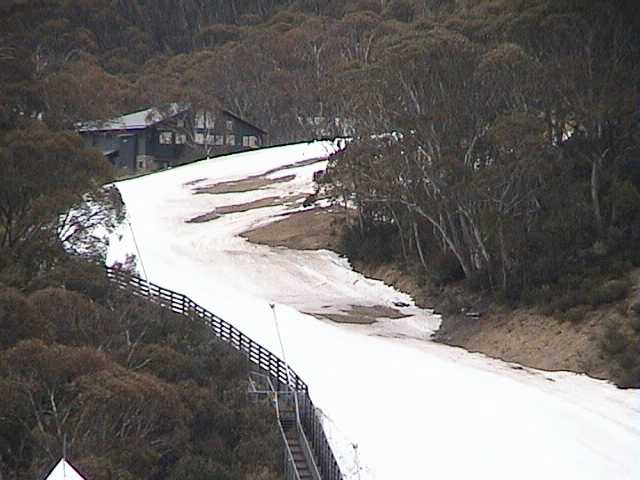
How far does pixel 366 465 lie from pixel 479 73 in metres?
17.1

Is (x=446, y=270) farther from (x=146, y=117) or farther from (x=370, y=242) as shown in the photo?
(x=146, y=117)

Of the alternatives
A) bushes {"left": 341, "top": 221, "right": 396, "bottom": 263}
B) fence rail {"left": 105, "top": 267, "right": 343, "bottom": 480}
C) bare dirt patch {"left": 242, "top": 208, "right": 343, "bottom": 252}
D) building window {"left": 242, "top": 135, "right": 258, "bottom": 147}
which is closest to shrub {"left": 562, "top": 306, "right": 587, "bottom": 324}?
fence rail {"left": 105, "top": 267, "right": 343, "bottom": 480}

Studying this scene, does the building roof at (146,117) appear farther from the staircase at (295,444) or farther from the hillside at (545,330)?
the staircase at (295,444)

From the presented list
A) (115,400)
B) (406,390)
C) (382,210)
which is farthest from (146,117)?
(115,400)

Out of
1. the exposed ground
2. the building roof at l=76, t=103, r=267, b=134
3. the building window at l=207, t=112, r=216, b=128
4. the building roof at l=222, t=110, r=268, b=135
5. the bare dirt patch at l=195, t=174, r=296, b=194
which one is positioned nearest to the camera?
the exposed ground

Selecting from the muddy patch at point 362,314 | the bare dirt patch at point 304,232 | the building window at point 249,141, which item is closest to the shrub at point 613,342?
the muddy patch at point 362,314

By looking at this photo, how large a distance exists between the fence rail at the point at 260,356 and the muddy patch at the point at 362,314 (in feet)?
20.7

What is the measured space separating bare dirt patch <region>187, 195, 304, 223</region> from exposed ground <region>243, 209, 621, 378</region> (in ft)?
49.1

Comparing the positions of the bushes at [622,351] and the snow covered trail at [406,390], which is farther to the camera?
the bushes at [622,351]

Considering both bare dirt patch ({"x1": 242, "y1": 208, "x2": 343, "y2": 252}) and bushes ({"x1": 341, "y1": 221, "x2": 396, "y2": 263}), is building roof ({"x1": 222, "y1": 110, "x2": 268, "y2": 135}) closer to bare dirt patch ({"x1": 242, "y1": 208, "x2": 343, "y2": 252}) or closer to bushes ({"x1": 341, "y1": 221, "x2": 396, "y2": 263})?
bare dirt patch ({"x1": 242, "y1": 208, "x2": 343, "y2": 252})

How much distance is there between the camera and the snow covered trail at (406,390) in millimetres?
20531

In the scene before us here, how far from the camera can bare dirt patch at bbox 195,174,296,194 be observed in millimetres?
59412

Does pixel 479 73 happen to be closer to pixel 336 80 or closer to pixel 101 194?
pixel 336 80

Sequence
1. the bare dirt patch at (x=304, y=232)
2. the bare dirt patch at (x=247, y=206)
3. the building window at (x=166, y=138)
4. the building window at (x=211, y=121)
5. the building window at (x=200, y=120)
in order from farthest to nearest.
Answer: the building window at (x=211, y=121) → the building window at (x=200, y=120) → the building window at (x=166, y=138) → the bare dirt patch at (x=247, y=206) → the bare dirt patch at (x=304, y=232)
